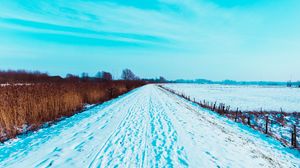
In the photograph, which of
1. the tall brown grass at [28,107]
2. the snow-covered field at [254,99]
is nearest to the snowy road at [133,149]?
the tall brown grass at [28,107]

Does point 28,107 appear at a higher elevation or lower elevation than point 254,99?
higher

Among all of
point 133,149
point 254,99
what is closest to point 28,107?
point 133,149

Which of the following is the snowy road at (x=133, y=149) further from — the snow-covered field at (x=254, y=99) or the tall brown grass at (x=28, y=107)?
the snow-covered field at (x=254, y=99)

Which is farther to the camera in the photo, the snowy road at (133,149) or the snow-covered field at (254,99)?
the snow-covered field at (254,99)

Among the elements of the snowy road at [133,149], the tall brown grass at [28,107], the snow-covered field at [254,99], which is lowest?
the snow-covered field at [254,99]

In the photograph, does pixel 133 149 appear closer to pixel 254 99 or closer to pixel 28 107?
pixel 28 107

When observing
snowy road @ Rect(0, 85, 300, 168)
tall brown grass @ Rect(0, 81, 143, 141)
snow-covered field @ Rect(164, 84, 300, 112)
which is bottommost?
snow-covered field @ Rect(164, 84, 300, 112)

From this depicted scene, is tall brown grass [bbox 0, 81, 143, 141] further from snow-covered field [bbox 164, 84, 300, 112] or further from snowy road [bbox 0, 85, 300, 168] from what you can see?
snow-covered field [bbox 164, 84, 300, 112]

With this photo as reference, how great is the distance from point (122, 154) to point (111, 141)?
4.35 ft

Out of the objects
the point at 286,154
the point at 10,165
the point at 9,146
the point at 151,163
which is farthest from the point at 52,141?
the point at 286,154

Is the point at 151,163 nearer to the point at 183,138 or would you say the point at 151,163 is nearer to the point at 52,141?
the point at 183,138

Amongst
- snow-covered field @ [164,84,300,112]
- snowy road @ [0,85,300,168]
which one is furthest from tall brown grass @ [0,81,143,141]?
snow-covered field @ [164,84,300,112]

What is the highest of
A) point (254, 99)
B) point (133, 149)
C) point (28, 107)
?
point (28, 107)

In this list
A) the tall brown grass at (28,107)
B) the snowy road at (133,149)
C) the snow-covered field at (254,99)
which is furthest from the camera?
the snow-covered field at (254,99)
